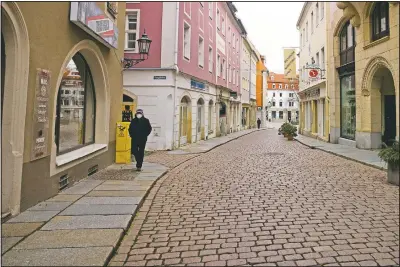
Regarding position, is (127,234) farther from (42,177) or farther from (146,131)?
(146,131)

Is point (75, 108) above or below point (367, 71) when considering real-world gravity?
below

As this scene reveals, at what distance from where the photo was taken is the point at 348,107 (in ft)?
55.9

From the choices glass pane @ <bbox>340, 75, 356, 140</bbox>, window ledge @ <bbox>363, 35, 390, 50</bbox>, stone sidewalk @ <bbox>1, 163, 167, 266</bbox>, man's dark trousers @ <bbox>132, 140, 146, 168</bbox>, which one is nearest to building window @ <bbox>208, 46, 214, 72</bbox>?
glass pane @ <bbox>340, 75, 356, 140</bbox>

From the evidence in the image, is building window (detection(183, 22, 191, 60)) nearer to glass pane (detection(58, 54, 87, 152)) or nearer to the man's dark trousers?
the man's dark trousers

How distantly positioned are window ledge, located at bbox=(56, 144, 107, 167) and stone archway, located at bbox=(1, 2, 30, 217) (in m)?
1.55

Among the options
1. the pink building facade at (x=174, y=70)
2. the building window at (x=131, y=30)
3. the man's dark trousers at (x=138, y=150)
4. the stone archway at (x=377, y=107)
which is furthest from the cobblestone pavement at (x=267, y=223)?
the building window at (x=131, y=30)

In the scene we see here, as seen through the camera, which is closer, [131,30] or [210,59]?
[131,30]

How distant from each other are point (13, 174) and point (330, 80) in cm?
1751

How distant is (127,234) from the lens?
4336mm

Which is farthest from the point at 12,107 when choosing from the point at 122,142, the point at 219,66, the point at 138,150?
the point at 219,66

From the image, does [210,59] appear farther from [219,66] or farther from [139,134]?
[139,134]

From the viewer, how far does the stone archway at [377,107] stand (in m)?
14.0

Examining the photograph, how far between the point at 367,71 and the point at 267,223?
39.1ft

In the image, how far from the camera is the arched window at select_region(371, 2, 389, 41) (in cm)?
1264
